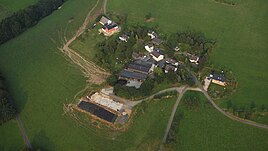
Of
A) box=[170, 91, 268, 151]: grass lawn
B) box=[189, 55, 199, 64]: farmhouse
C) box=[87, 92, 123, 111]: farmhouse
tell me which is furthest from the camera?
box=[189, 55, 199, 64]: farmhouse

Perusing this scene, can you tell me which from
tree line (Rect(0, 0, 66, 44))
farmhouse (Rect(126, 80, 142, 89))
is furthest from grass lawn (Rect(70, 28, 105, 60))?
tree line (Rect(0, 0, 66, 44))

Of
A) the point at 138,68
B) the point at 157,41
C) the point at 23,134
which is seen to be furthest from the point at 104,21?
the point at 23,134

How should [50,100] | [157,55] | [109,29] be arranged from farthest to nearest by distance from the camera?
[109,29]
[157,55]
[50,100]

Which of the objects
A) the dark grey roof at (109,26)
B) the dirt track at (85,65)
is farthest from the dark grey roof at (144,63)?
the dark grey roof at (109,26)

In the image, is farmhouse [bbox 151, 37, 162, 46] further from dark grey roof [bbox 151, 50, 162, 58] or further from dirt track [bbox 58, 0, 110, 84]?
dirt track [bbox 58, 0, 110, 84]

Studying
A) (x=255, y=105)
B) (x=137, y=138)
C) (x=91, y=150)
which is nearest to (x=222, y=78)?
(x=255, y=105)

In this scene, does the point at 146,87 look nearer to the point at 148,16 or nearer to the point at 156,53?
the point at 156,53
